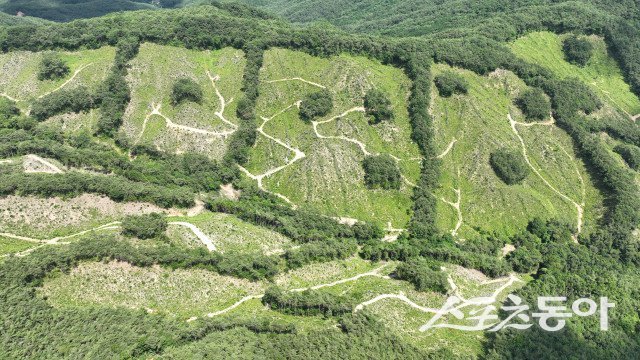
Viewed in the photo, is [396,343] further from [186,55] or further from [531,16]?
[531,16]

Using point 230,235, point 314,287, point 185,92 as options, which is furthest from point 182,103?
point 314,287

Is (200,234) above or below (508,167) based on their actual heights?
below

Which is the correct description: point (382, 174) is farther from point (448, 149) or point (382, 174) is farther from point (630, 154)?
point (630, 154)

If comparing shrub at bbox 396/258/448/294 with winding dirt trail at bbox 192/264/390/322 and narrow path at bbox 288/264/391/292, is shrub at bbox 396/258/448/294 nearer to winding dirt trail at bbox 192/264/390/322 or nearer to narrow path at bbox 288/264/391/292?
narrow path at bbox 288/264/391/292

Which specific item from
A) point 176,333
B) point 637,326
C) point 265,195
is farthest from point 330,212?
point 637,326

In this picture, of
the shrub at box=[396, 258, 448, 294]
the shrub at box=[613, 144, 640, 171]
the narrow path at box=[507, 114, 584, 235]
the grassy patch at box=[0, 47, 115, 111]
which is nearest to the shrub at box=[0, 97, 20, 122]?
the grassy patch at box=[0, 47, 115, 111]

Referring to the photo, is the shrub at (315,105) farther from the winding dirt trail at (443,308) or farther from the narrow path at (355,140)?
the winding dirt trail at (443,308)
